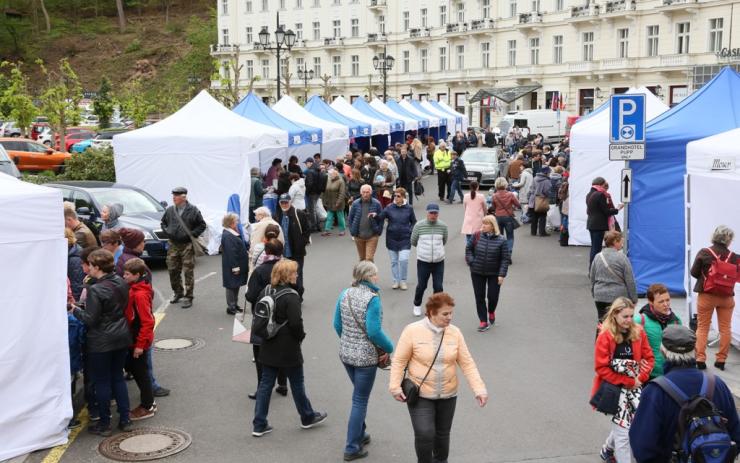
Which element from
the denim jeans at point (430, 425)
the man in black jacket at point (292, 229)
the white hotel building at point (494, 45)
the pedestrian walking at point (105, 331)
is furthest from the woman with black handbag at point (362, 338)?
the white hotel building at point (494, 45)

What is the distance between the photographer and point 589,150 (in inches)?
683

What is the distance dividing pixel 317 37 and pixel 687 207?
74.6 metres

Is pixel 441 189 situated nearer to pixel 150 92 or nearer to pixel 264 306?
pixel 264 306

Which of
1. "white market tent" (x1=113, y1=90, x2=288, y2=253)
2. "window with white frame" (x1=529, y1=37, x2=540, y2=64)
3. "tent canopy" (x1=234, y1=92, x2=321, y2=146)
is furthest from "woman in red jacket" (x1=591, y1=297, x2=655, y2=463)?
"window with white frame" (x1=529, y1=37, x2=540, y2=64)

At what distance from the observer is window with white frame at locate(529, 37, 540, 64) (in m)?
65.3

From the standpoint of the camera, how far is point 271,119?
22.4 m

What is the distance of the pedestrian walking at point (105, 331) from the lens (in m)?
7.46

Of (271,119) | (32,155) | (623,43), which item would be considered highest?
(623,43)

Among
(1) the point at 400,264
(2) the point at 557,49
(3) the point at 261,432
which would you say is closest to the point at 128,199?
(1) the point at 400,264

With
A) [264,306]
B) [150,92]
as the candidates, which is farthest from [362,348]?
[150,92]

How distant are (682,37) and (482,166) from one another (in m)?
32.9

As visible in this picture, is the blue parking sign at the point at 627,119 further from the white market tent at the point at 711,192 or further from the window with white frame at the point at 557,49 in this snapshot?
the window with white frame at the point at 557,49

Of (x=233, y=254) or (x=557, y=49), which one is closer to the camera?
(x=233, y=254)

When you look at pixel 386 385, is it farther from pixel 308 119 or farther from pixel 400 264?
pixel 308 119
